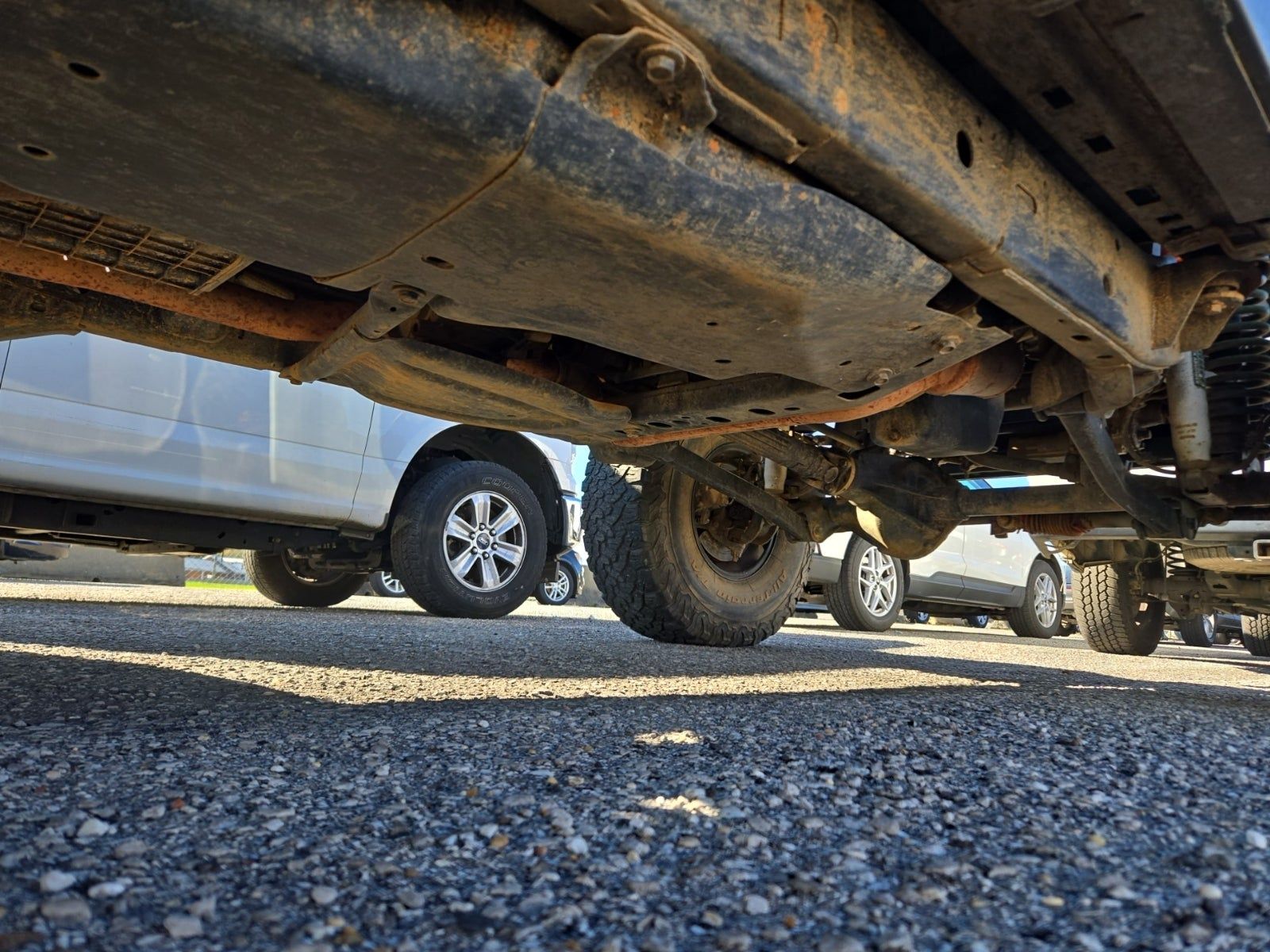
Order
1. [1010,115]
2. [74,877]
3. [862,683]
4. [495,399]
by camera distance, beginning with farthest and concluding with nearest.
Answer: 1. [862,683]
2. [495,399]
3. [1010,115]
4. [74,877]

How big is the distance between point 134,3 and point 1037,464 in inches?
97.8

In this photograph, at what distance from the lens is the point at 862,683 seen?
2430 millimetres

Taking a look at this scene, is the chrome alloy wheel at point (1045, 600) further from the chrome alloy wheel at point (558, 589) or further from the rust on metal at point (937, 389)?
the rust on metal at point (937, 389)

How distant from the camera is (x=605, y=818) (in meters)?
1.02

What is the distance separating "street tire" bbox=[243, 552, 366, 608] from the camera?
5605 mm

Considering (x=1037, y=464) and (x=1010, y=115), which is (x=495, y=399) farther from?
(x=1037, y=464)

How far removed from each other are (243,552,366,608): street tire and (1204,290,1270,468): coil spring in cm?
463

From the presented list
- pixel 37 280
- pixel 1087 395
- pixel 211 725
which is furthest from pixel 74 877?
pixel 1087 395

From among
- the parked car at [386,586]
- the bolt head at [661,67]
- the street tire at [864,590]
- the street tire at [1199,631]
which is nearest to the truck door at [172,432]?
the bolt head at [661,67]

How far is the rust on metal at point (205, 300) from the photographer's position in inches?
50.2

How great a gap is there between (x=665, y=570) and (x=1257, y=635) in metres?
6.43

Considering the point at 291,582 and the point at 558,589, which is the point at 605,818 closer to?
the point at 291,582

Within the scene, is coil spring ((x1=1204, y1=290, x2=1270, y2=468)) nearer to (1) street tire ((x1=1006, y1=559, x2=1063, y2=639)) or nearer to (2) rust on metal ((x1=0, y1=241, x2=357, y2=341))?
(2) rust on metal ((x1=0, y1=241, x2=357, y2=341))

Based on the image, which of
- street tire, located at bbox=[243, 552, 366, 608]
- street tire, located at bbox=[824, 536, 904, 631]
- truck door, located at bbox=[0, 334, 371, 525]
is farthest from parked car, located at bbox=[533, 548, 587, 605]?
truck door, located at bbox=[0, 334, 371, 525]
